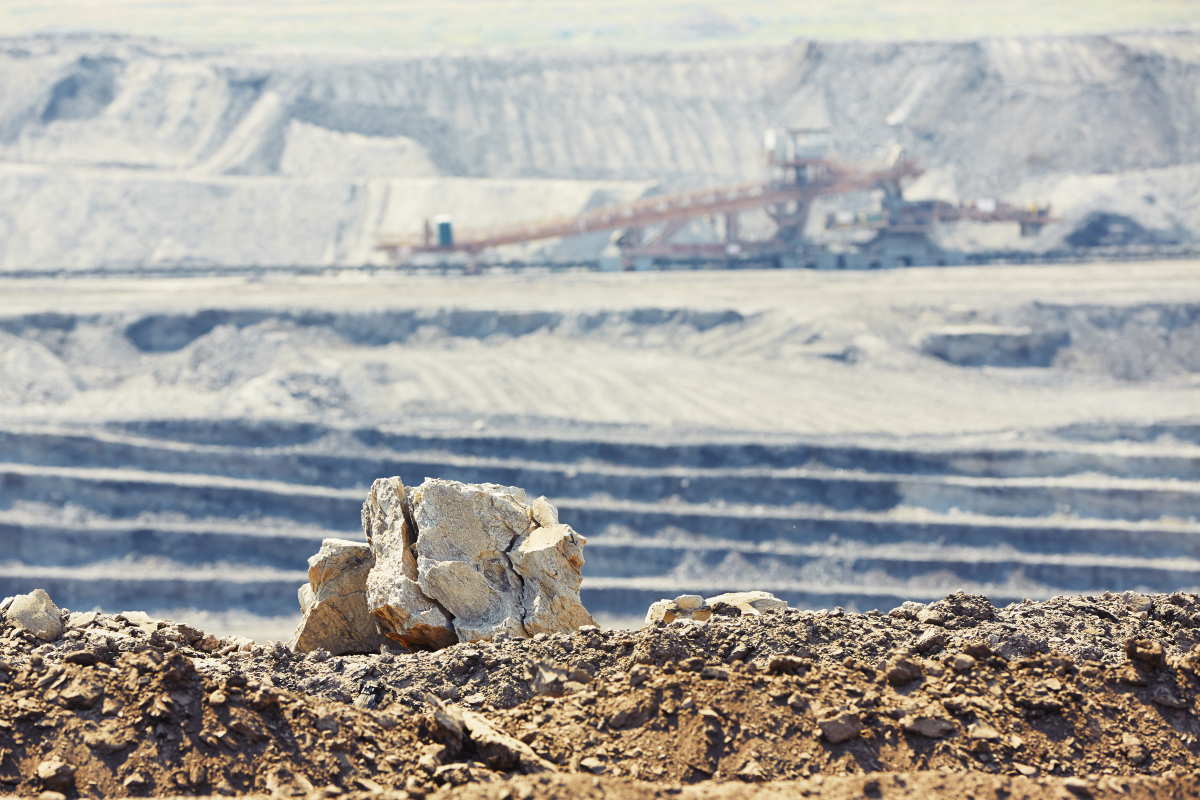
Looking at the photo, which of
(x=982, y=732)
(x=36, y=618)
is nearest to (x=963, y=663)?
(x=982, y=732)

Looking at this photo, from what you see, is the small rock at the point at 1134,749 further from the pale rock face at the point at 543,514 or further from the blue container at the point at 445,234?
the blue container at the point at 445,234

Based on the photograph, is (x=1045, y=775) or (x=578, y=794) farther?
(x=1045, y=775)

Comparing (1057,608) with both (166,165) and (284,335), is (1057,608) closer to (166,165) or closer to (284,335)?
(284,335)

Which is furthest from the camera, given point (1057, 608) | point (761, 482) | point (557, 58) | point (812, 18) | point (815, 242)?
point (812, 18)

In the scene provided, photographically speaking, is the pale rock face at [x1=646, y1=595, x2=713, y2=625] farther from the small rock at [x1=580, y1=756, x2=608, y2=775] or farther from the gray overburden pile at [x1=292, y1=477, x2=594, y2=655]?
the small rock at [x1=580, y1=756, x2=608, y2=775]

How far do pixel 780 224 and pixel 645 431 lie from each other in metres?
17.0

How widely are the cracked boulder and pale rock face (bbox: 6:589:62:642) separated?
207 cm

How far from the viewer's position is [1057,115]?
151 feet

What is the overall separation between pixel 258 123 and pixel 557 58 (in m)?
→ 15.1

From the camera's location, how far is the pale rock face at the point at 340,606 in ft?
26.9

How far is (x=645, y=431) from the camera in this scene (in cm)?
2147

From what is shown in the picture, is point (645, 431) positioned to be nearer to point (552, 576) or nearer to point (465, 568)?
point (552, 576)

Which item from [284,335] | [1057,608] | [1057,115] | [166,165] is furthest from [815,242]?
[1057,608]

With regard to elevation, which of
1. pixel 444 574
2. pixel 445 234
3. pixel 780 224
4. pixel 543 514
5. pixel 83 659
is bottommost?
pixel 445 234
